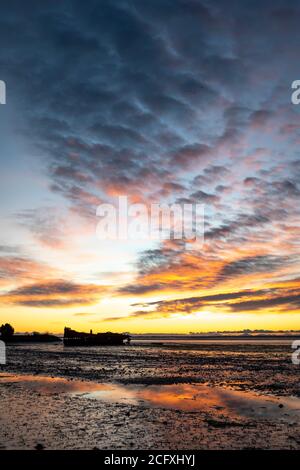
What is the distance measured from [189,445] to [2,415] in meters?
8.71

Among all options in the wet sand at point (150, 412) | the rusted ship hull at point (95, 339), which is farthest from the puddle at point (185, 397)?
the rusted ship hull at point (95, 339)

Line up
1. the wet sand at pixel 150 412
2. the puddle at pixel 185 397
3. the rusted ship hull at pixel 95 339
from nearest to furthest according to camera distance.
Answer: the wet sand at pixel 150 412 → the puddle at pixel 185 397 → the rusted ship hull at pixel 95 339

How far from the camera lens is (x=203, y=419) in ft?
57.1

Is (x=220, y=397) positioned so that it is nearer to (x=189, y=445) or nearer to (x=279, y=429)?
(x=279, y=429)

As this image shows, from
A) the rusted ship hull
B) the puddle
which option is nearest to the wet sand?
the puddle

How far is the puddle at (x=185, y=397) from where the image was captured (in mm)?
19250

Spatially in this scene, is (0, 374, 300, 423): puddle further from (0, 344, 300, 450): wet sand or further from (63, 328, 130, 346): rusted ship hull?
(63, 328, 130, 346): rusted ship hull

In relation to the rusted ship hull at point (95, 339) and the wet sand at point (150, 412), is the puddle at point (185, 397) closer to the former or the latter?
the wet sand at point (150, 412)

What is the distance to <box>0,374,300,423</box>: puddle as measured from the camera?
1925 cm

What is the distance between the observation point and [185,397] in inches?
926

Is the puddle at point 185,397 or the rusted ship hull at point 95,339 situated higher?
the puddle at point 185,397

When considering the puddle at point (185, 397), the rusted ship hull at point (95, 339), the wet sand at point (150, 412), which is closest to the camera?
the wet sand at point (150, 412)

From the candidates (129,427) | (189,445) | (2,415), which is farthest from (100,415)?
(189,445)

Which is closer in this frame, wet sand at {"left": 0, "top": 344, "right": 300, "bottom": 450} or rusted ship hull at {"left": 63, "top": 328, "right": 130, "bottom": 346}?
wet sand at {"left": 0, "top": 344, "right": 300, "bottom": 450}
